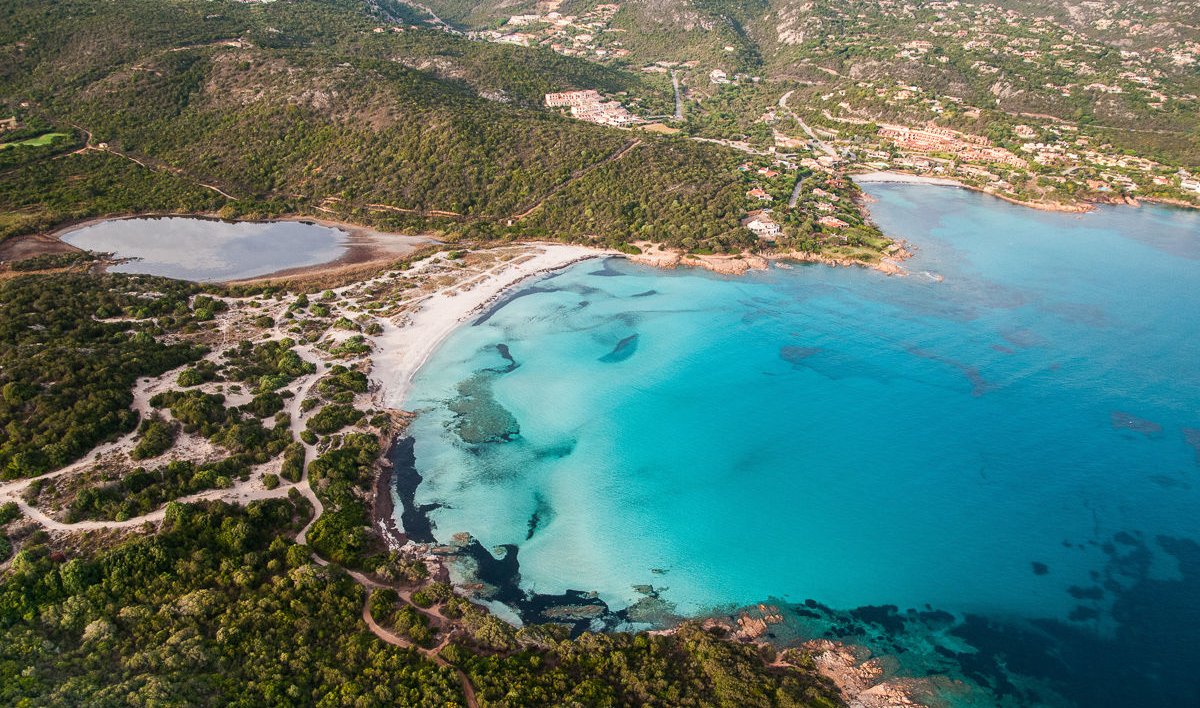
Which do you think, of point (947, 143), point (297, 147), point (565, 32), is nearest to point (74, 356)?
point (297, 147)

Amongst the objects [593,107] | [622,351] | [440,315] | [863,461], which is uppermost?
[593,107]

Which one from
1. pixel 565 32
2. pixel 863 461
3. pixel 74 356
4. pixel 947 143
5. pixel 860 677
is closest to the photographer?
pixel 860 677

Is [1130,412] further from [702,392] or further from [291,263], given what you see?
[291,263]

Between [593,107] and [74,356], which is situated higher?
[593,107]

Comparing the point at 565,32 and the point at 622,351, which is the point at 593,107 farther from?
the point at 565,32

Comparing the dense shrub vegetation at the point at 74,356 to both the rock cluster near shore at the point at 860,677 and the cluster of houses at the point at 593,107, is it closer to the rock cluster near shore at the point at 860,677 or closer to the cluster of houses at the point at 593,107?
the rock cluster near shore at the point at 860,677

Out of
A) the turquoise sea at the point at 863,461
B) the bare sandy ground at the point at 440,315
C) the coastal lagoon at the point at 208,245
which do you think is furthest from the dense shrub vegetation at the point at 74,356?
the turquoise sea at the point at 863,461

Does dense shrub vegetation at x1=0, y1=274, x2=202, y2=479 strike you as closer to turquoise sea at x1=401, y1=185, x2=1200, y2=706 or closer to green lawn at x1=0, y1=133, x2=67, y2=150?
turquoise sea at x1=401, y1=185, x2=1200, y2=706
